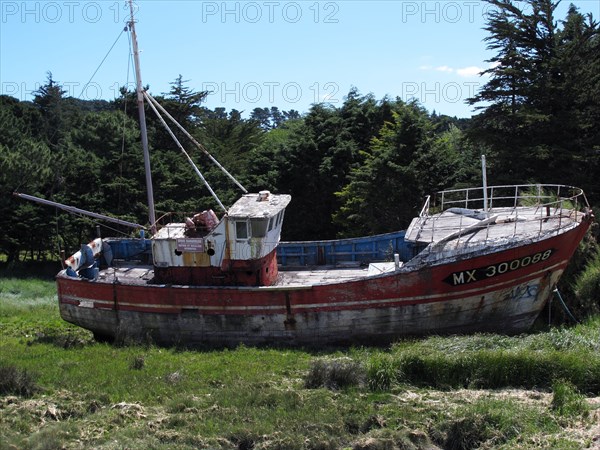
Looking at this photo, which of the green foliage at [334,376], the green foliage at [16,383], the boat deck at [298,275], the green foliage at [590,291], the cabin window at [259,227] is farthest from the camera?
the boat deck at [298,275]

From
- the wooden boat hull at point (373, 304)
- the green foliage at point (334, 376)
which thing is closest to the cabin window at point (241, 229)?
the wooden boat hull at point (373, 304)

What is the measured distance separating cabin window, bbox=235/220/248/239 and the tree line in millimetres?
11437

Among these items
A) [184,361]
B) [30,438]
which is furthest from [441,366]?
[30,438]

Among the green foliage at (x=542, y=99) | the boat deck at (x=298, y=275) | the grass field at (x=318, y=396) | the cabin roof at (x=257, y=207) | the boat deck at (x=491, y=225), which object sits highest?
the green foliage at (x=542, y=99)

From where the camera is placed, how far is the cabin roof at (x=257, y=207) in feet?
57.0

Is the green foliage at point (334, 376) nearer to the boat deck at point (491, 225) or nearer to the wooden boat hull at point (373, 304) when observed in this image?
the wooden boat hull at point (373, 304)

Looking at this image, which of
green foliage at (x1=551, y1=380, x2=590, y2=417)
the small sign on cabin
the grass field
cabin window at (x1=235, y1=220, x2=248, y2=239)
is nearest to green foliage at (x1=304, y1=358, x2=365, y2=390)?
the grass field

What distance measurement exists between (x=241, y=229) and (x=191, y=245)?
151cm

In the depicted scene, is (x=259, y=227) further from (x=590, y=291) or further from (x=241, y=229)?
(x=590, y=291)

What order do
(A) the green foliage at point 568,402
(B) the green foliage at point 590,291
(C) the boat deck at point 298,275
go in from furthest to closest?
(C) the boat deck at point 298,275
(B) the green foliage at point 590,291
(A) the green foliage at point 568,402

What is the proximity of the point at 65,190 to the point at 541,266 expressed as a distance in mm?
27053

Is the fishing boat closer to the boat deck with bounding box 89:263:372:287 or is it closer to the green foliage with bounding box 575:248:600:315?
the boat deck with bounding box 89:263:372:287

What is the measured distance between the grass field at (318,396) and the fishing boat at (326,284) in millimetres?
989

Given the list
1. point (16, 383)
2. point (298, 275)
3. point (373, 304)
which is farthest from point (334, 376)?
point (16, 383)
